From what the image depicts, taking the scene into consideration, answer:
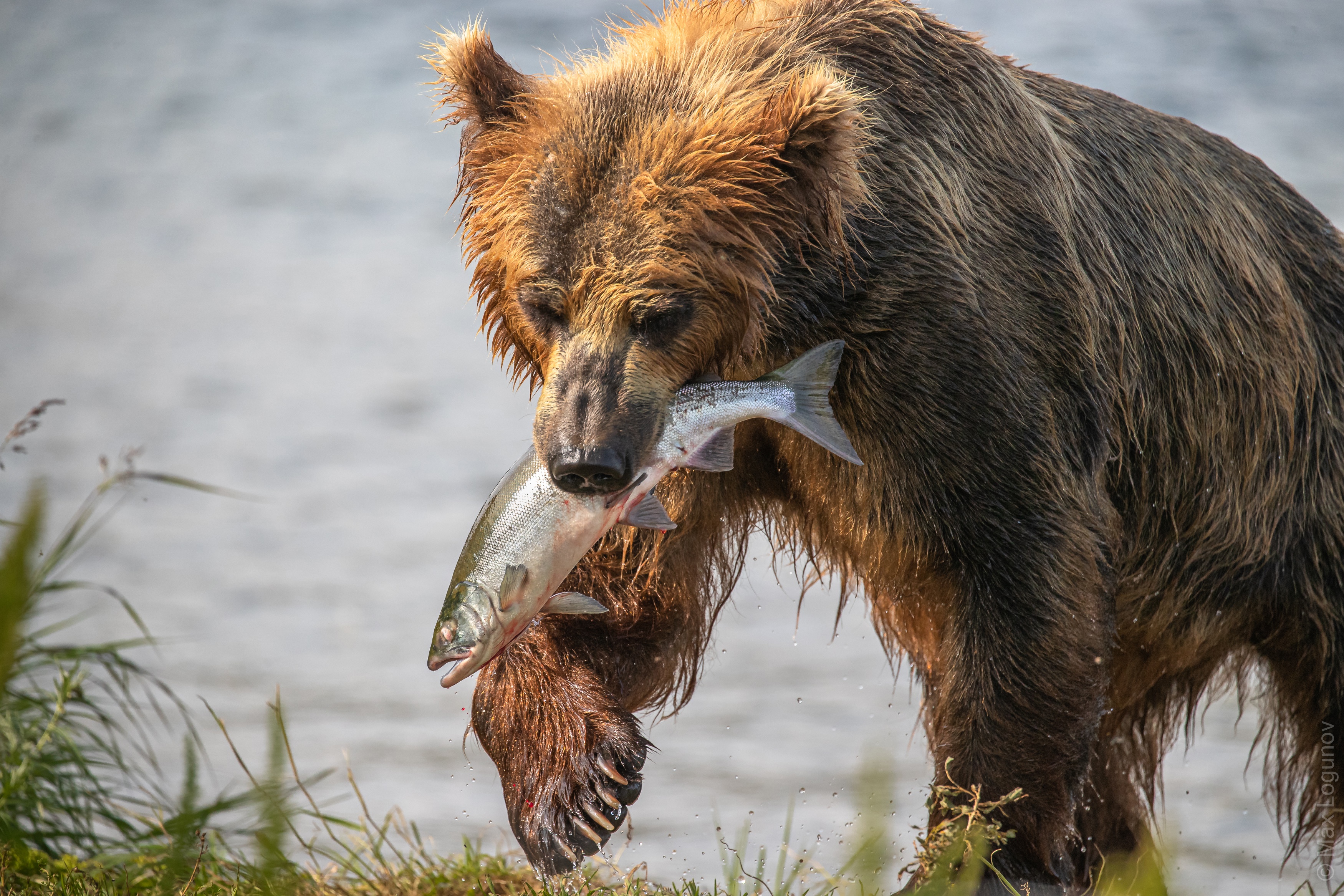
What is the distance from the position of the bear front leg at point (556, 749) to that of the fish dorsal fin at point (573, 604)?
0.57 meters

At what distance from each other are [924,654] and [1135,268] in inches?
45.3

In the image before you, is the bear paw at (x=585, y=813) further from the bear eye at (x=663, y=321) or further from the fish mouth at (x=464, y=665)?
the bear eye at (x=663, y=321)

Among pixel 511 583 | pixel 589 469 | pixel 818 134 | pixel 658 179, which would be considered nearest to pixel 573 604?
pixel 511 583

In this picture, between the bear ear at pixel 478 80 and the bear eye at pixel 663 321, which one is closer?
the bear eye at pixel 663 321

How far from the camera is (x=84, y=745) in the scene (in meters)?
3.98

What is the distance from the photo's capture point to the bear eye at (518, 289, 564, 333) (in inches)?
112

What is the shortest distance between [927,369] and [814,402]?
40cm

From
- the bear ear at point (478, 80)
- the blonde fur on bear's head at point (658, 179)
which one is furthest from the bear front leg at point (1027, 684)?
the bear ear at point (478, 80)

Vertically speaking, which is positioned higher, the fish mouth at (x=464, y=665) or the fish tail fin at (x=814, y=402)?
the fish tail fin at (x=814, y=402)

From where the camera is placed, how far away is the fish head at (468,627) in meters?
2.79

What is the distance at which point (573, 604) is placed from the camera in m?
2.92

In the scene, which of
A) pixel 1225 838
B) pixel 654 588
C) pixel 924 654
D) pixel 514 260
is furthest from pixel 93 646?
pixel 1225 838

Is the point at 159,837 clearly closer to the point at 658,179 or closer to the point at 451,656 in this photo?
the point at 451,656

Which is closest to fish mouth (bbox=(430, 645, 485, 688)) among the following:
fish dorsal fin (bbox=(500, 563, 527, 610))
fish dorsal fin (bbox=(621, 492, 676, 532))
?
fish dorsal fin (bbox=(500, 563, 527, 610))
